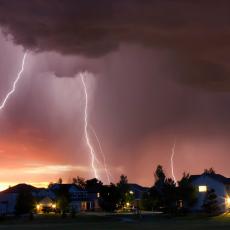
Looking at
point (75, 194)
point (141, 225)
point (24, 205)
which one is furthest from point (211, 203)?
point (75, 194)

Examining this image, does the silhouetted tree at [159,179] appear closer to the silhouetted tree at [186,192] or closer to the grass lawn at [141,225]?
the silhouetted tree at [186,192]

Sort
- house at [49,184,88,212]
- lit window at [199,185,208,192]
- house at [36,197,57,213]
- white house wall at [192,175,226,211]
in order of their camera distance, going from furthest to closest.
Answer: house at [49,184,88,212] → house at [36,197,57,213] → lit window at [199,185,208,192] → white house wall at [192,175,226,211]

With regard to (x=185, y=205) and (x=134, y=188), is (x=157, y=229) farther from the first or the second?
(x=134, y=188)

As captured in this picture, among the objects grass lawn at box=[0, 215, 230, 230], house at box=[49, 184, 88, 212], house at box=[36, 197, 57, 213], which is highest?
house at box=[49, 184, 88, 212]

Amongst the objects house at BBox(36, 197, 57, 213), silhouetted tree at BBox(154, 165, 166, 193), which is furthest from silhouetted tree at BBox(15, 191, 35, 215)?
silhouetted tree at BBox(154, 165, 166, 193)

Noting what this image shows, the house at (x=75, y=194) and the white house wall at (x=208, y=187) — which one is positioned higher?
the house at (x=75, y=194)

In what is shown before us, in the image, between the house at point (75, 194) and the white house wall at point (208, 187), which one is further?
the house at point (75, 194)

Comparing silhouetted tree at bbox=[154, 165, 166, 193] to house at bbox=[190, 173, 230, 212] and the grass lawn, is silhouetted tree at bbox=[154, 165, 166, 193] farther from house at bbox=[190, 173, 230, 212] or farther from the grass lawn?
the grass lawn

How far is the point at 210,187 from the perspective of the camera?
10119 centimetres

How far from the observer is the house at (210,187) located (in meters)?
99.3

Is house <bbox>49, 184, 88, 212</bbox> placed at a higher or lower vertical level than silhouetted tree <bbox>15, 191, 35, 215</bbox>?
higher

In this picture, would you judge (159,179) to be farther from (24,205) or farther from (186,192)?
(24,205)

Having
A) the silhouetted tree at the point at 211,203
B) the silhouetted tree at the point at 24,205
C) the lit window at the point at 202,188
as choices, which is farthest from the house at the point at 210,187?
the silhouetted tree at the point at 24,205

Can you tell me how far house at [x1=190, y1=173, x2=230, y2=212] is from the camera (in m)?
99.3
